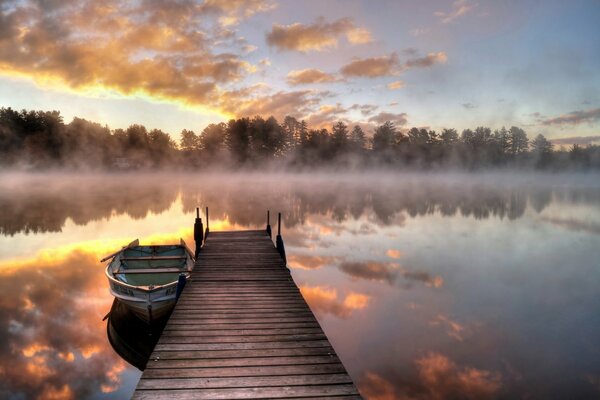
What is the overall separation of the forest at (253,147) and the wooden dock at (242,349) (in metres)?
107

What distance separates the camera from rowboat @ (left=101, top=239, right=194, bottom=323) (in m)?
10.5

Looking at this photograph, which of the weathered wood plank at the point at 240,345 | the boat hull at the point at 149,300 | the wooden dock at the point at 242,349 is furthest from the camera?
the boat hull at the point at 149,300

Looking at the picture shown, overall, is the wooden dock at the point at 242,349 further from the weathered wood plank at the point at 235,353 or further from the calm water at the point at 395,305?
the calm water at the point at 395,305

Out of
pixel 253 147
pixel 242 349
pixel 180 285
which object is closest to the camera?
pixel 242 349

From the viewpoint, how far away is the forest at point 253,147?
110 meters

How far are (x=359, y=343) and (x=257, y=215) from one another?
3090cm

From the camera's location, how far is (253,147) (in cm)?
11762

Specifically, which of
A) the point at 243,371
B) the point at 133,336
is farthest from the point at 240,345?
the point at 133,336

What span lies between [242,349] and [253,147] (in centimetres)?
11453

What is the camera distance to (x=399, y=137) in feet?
404

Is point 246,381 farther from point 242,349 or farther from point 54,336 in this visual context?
point 54,336

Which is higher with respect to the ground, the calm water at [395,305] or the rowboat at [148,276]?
the rowboat at [148,276]

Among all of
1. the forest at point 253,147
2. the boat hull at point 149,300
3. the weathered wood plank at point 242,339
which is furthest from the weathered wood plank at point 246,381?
the forest at point 253,147

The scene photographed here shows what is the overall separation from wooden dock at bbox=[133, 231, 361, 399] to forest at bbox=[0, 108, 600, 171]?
106707mm
